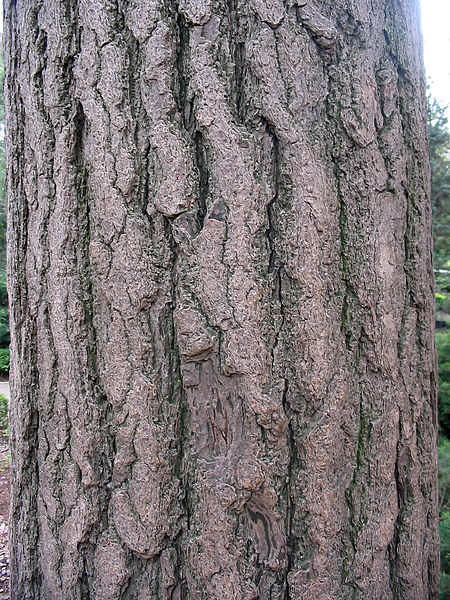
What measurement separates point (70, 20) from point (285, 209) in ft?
2.71

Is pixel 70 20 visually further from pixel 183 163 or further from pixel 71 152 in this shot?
pixel 183 163

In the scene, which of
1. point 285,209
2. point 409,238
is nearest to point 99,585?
point 285,209

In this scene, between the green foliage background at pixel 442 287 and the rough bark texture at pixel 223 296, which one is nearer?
the rough bark texture at pixel 223 296

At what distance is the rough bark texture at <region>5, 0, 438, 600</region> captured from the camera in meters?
1.41

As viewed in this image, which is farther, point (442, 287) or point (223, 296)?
point (442, 287)

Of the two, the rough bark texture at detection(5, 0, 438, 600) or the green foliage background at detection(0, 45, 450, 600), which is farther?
the green foliage background at detection(0, 45, 450, 600)

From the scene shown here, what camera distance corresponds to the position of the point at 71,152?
1.51m

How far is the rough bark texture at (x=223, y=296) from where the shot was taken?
1.41 meters

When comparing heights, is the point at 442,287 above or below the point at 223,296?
below

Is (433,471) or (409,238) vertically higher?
(409,238)

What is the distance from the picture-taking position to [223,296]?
140cm

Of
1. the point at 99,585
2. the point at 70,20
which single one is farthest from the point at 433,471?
the point at 70,20

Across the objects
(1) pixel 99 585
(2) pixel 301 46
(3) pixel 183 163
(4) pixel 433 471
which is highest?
(2) pixel 301 46

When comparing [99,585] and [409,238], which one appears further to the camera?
[409,238]
